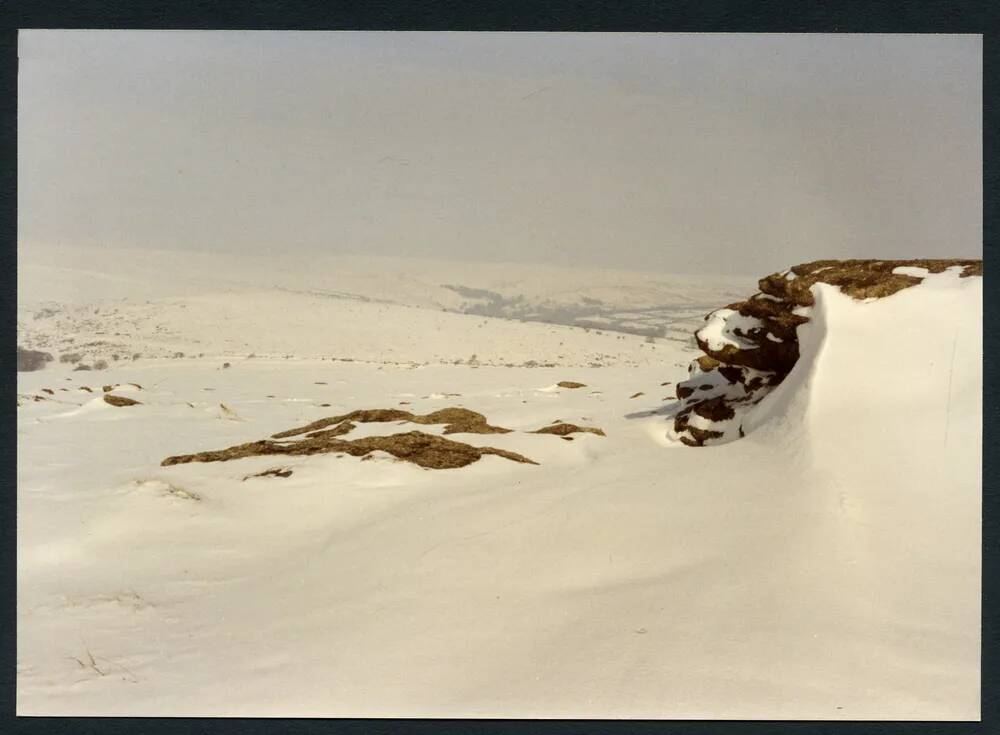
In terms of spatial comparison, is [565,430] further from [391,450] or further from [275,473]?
[275,473]

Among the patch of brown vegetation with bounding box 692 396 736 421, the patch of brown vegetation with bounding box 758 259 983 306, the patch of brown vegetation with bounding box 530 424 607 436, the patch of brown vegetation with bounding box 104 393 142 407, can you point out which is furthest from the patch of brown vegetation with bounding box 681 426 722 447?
the patch of brown vegetation with bounding box 104 393 142 407

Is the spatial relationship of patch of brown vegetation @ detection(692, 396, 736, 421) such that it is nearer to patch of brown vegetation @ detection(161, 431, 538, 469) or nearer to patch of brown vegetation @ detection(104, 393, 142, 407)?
patch of brown vegetation @ detection(161, 431, 538, 469)

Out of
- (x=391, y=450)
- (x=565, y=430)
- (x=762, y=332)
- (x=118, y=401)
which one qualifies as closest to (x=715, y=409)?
(x=762, y=332)

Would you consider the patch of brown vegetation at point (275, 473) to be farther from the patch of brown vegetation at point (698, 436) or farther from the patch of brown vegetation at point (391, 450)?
the patch of brown vegetation at point (698, 436)

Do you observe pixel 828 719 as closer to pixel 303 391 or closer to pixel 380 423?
pixel 380 423

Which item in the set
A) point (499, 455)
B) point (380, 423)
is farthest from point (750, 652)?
point (380, 423)

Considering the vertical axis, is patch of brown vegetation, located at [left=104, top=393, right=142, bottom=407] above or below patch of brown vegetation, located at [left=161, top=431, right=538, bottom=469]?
below
